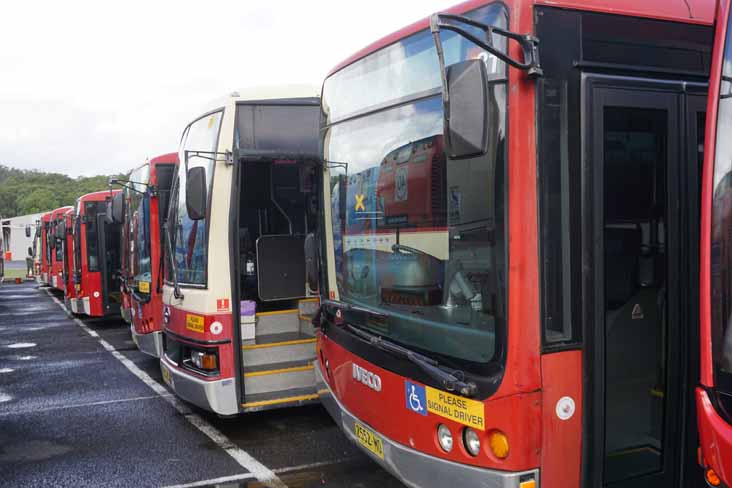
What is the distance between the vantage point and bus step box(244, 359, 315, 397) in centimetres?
596

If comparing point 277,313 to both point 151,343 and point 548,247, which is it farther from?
point 548,247

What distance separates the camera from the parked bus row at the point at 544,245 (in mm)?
2742

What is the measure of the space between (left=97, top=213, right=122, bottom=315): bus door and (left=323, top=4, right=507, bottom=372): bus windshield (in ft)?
35.7

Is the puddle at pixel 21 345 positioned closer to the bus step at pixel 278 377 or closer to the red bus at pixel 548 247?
the bus step at pixel 278 377

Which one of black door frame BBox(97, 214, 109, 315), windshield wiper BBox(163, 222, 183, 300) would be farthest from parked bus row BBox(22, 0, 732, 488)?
black door frame BBox(97, 214, 109, 315)

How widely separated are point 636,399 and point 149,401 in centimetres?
590

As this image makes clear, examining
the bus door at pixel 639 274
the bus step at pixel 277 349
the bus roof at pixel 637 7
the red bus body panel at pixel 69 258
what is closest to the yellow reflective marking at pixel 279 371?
the bus step at pixel 277 349

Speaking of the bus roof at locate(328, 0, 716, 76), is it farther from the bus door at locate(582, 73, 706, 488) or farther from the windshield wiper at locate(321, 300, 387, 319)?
the windshield wiper at locate(321, 300, 387, 319)

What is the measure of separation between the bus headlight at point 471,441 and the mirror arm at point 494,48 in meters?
1.54

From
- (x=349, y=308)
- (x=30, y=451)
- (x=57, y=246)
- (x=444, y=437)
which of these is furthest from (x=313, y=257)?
(x=57, y=246)

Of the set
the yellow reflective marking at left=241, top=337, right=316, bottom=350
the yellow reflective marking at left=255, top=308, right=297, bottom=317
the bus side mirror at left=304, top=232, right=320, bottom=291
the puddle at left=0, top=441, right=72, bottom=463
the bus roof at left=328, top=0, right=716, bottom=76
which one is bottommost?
the puddle at left=0, top=441, right=72, bottom=463

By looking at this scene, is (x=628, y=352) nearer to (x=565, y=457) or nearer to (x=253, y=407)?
(x=565, y=457)

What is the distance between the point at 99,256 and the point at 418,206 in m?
12.0

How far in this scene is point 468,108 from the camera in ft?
8.87
